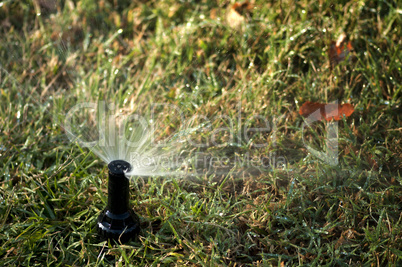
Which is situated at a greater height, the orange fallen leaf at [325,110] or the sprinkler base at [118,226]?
the orange fallen leaf at [325,110]

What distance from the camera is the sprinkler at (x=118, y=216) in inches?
79.7

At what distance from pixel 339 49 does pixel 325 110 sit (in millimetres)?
545

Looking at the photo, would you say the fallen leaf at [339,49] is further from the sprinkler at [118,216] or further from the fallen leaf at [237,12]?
the sprinkler at [118,216]

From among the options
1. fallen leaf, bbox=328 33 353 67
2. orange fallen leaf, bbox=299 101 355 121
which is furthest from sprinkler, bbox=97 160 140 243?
fallen leaf, bbox=328 33 353 67

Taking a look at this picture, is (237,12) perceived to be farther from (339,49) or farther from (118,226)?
(118,226)

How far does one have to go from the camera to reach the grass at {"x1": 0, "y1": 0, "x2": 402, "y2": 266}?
7.04ft

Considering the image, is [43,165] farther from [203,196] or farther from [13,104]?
[203,196]

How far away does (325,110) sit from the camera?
2.75 metres

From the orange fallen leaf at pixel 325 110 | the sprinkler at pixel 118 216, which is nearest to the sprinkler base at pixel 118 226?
the sprinkler at pixel 118 216

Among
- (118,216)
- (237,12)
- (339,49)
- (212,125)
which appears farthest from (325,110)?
(118,216)

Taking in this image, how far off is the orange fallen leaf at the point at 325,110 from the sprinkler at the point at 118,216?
1189 millimetres

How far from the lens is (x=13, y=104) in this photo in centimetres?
290

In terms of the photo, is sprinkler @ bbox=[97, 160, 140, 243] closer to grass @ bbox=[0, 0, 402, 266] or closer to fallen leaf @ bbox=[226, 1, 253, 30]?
grass @ bbox=[0, 0, 402, 266]

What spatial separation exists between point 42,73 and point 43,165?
0.83 m
